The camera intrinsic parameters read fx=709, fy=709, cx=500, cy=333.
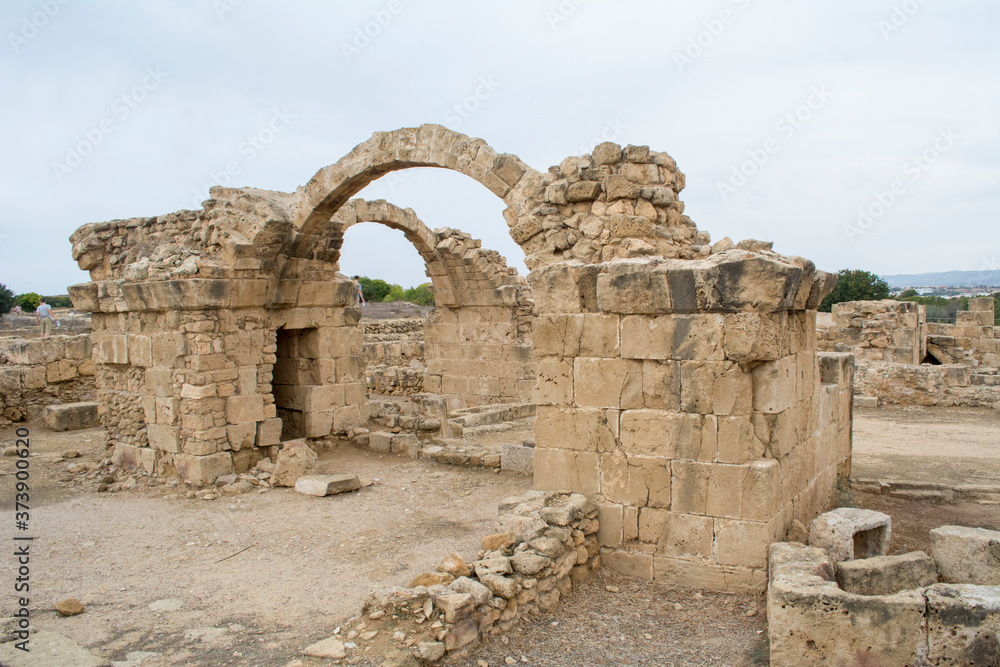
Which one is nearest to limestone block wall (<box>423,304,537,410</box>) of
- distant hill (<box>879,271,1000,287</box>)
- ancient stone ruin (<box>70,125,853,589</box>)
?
ancient stone ruin (<box>70,125,853,589</box>)

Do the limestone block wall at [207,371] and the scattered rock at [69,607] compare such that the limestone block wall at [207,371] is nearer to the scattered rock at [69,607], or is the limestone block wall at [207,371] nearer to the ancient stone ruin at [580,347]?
the ancient stone ruin at [580,347]

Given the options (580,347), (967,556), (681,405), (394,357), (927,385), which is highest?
(580,347)

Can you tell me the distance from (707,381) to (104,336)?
7198 millimetres

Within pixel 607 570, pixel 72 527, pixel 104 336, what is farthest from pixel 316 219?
pixel 607 570

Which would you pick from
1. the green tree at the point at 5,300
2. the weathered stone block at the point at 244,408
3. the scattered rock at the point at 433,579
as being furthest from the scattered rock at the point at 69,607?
the green tree at the point at 5,300

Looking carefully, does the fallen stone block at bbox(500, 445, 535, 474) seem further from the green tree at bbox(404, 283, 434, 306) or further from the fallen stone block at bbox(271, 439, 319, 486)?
the green tree at bbox(404, 283, 434, 306)

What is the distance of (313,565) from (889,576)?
374cm

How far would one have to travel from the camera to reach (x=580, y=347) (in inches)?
189

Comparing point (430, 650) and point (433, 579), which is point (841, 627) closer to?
point (430, 650)

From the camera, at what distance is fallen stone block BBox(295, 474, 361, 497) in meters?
7.06

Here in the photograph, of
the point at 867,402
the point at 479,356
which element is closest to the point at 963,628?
the point at 867,402

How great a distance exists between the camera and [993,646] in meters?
3.25

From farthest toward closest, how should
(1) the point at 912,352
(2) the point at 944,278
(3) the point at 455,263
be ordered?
(2) the point at 944,278
(1) the point at 912,352
(3) the point at 455,263

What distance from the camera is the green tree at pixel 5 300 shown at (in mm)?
28016
